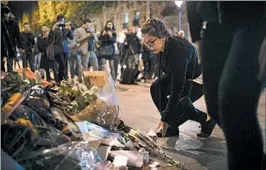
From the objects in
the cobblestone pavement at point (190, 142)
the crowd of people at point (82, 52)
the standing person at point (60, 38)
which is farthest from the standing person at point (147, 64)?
the cobblestone pavement at point (190, 142)

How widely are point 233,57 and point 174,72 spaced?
1679 mm

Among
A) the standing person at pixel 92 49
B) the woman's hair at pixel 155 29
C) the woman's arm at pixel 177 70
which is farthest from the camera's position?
the standing person at pixel 92 49

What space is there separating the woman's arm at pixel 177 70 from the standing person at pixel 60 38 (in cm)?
503

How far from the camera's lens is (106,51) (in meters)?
9.58

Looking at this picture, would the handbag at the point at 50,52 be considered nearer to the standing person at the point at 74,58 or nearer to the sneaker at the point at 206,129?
the standing person at the point at 74,58

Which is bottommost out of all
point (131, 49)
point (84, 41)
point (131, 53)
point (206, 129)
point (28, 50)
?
point (206, 129)

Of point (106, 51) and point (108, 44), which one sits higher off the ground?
point (108, 44)

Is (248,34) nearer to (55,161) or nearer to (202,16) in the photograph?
(202,16)

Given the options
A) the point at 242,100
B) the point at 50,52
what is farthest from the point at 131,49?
the point at 242,100

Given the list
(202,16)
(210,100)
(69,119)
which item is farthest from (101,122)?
(202,16)

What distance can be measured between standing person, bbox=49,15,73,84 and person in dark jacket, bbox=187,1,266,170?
6.61 m

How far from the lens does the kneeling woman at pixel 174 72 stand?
3414 millimetres

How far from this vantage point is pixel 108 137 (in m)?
2.77

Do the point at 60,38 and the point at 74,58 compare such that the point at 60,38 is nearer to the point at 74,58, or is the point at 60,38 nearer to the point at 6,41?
the point at 74,58
